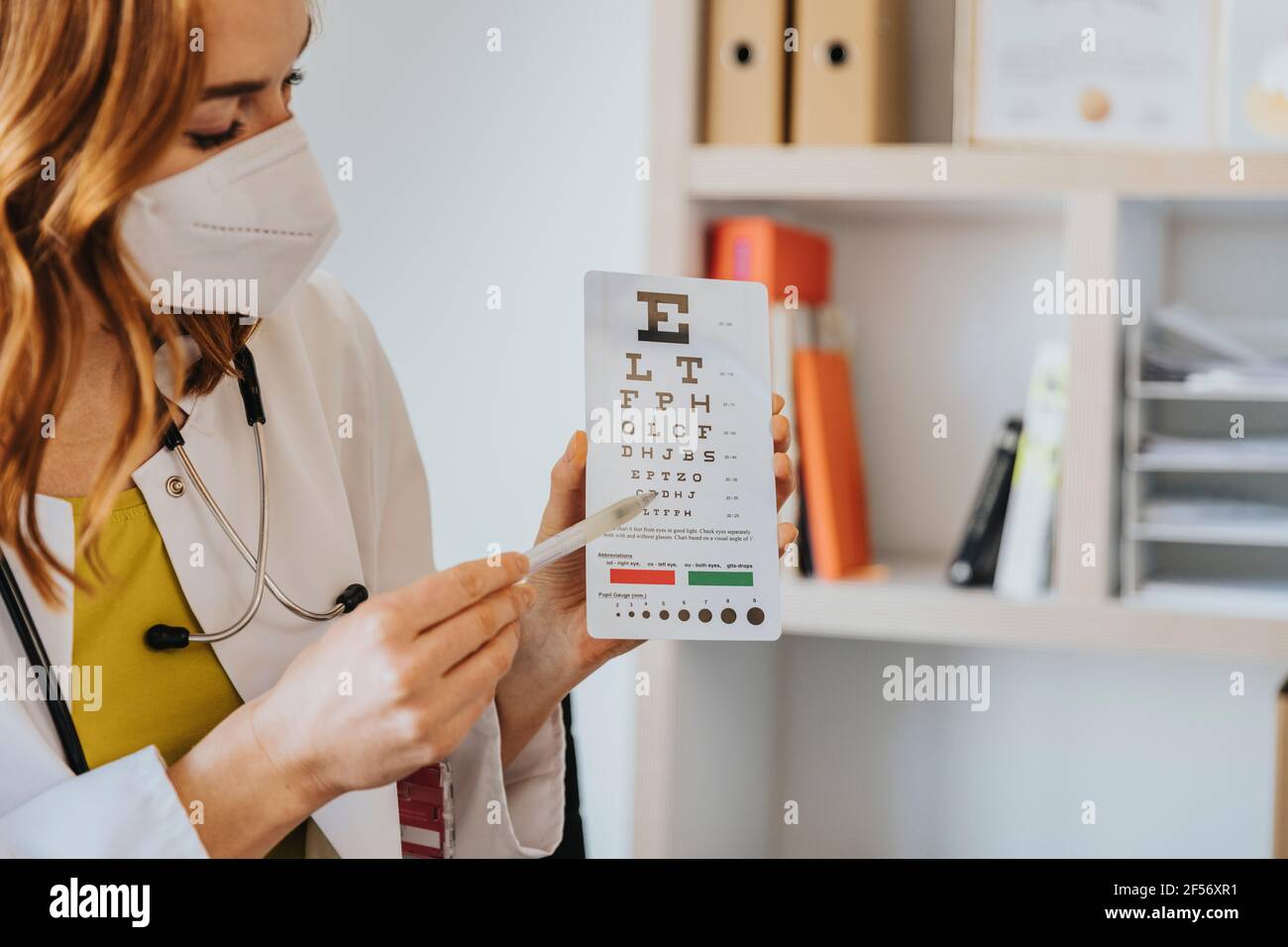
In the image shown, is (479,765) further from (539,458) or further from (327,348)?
(539,458)

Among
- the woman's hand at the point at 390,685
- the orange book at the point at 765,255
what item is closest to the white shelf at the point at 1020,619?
the orange book at the point at 765,255

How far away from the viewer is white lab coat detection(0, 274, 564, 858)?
22.8 inches

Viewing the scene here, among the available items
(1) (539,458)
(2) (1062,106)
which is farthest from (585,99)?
(2) (1062,106)

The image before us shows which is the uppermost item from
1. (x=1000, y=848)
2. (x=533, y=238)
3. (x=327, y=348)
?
(x=533, y=238)

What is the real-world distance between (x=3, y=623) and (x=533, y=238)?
88cm

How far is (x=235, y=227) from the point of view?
0.64 m

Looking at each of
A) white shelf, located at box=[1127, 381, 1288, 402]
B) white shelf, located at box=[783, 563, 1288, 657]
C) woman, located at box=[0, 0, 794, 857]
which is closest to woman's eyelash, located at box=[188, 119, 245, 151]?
woman, located at box=[0, 0, 794, 857]

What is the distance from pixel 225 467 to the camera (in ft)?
2.27

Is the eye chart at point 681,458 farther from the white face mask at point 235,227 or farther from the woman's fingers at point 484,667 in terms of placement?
the white face mask at point 235,227

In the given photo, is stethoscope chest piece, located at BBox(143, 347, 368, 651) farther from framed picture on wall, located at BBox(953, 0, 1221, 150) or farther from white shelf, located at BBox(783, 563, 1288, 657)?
framed picture on wall, located at BBox(953, 0, 1221, 150)

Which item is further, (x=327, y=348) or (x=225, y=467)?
(x=327, y=348)

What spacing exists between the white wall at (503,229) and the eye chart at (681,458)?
70 centimetres

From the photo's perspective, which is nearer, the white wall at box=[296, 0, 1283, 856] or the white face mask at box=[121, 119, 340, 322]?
the white face mask at box=[121, 119, 340, 322]
